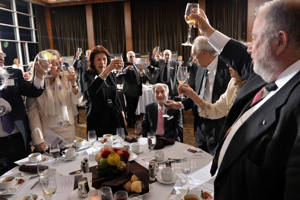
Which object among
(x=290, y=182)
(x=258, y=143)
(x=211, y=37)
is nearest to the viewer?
(x=290, y=182)

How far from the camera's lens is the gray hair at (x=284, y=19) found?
0.77m

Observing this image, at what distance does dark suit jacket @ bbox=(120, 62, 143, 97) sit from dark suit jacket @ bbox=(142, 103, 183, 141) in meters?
2.21

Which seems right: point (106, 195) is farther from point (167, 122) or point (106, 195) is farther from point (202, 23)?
point (167, 122)

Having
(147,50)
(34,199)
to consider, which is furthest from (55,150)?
(147,50)

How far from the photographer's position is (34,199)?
4.06ft

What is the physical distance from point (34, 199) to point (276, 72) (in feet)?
4.68

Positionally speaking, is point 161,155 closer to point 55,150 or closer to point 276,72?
point 55,150

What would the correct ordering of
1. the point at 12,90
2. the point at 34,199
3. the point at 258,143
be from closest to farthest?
the point at 258,143 → the point at 34,199 → the point at 12,90

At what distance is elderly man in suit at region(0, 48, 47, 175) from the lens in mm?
2096

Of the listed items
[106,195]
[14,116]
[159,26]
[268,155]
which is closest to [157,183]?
[106,195]

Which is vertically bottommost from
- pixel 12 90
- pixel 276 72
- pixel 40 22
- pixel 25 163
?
pixel 25 163

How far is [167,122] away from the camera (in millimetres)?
2750

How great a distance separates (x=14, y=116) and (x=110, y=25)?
27.8ft

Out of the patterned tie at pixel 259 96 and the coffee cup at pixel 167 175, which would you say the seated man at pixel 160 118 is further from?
the patterned tie at pixel 259 96
